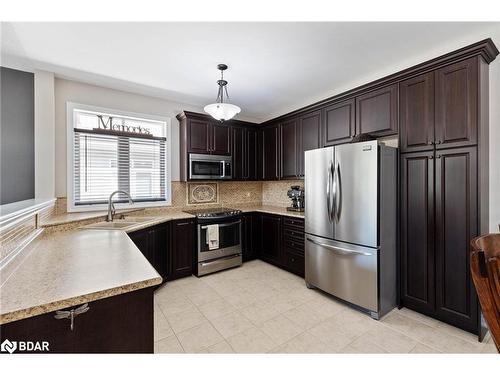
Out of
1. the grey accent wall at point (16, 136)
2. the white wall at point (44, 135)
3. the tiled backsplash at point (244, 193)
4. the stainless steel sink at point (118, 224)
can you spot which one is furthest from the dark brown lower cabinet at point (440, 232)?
the grey accent wall at point (16, 136)

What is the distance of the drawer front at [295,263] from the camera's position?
3.15m

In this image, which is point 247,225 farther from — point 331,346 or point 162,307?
point 331,346

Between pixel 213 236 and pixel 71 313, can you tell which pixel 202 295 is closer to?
pixel 213 236

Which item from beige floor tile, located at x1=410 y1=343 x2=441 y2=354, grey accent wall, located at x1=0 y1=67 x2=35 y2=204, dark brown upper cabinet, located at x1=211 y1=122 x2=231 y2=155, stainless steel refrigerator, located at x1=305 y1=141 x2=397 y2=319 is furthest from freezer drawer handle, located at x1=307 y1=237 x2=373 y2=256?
grey accent wall, located at x1=0 y1=67 x2=35 y2=204

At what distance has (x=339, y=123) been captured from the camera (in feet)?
9.75

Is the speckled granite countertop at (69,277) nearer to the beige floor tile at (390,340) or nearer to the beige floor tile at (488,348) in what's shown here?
the beige floor tile at (390,340)

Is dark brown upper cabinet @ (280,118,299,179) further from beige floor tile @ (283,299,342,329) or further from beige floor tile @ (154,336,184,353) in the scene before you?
beige floor tile @ (154,336,184,353)

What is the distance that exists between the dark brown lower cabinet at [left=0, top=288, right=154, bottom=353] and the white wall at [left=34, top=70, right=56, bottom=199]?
7.49 ft

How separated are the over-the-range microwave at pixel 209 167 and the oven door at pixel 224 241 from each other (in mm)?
776

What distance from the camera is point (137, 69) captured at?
268cm

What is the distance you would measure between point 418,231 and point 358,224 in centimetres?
56

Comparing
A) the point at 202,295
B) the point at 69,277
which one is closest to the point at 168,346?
the point at 202,295

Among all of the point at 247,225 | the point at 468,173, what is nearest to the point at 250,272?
the point at 247,225

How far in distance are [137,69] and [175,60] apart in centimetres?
55
